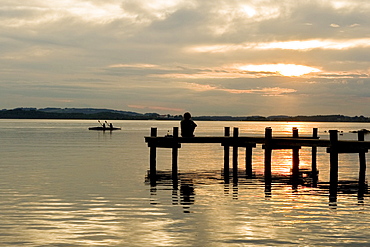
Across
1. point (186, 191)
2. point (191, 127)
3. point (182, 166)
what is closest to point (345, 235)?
point (186, 191)

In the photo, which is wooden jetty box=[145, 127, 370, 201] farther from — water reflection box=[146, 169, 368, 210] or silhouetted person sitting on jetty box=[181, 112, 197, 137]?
silhouetted person sitting on jetty box=[181, 112, 197, 137]

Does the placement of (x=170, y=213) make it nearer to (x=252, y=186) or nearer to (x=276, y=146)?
(x=252, y=186)

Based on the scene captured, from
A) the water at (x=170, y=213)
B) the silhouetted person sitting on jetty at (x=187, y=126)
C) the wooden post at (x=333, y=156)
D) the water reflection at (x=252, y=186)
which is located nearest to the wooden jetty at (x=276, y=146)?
the wooden post at (x=333, y=156)

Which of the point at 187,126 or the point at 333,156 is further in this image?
the point at 187,126

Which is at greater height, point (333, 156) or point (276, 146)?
point (276, 146)

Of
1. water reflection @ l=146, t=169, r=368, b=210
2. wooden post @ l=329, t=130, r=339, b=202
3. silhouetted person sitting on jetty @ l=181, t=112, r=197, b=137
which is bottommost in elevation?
water reflection @ l=146, t=169, r=368, b=210

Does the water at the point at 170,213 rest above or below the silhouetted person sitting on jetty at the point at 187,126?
below

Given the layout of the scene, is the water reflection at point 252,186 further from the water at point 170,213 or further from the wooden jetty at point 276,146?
the wooden jetty at point 276,146

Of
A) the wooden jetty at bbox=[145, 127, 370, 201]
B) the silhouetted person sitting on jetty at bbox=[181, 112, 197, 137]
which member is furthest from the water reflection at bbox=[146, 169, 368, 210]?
the silhouetted person sitting on jetty at bbox=[181, 112, 197, 137]

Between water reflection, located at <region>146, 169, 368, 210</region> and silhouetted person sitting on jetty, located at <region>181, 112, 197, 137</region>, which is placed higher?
Result: silhouetted person sitting on jetty, located at <region>181, 112, 197, 137</region>

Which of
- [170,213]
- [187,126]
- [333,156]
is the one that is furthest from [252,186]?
A: [170,213]

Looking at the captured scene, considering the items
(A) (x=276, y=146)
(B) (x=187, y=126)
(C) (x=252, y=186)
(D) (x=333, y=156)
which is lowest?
(C) (x=252, y=186)

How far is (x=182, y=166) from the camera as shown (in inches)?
1746

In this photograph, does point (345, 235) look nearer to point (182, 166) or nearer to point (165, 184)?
point (165, 184)
